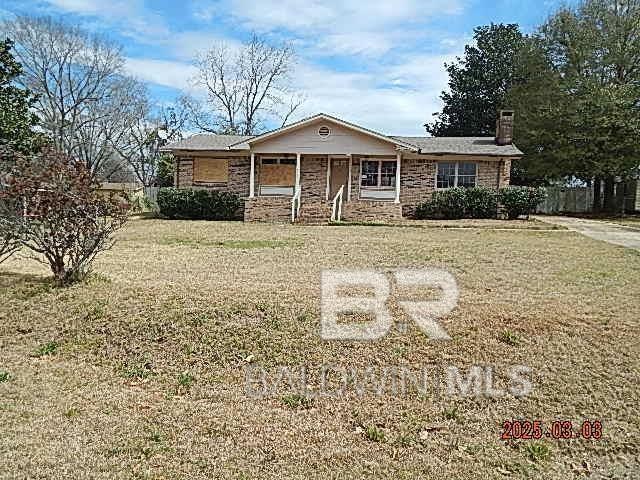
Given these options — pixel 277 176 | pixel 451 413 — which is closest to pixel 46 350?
pixel 451 413

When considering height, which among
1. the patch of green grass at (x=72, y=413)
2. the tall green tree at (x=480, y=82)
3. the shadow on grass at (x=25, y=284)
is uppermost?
the tall green tree at (x=480, y=82)

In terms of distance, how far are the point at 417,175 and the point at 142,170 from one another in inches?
939

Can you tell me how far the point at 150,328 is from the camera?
18.5ft

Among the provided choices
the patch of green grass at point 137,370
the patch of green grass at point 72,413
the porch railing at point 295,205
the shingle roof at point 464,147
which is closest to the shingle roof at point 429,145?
the shingle roof at point 464,147

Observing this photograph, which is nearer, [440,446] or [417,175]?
[440,446]

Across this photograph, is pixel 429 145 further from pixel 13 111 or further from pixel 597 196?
pixel 13 111

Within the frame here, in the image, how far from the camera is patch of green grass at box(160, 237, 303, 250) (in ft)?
35.6

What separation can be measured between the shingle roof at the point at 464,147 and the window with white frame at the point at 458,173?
0.57 metres

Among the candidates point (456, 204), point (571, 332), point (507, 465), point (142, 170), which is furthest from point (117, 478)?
point (142, 170)

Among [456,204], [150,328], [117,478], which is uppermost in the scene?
[456,204]

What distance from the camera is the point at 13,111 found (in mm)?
18703

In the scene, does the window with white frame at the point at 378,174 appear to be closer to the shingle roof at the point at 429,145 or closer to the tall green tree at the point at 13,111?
the shingle roof at the point at 429,145

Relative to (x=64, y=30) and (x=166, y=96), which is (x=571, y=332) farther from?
(x=166, y=96)

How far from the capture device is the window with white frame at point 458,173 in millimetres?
20547
